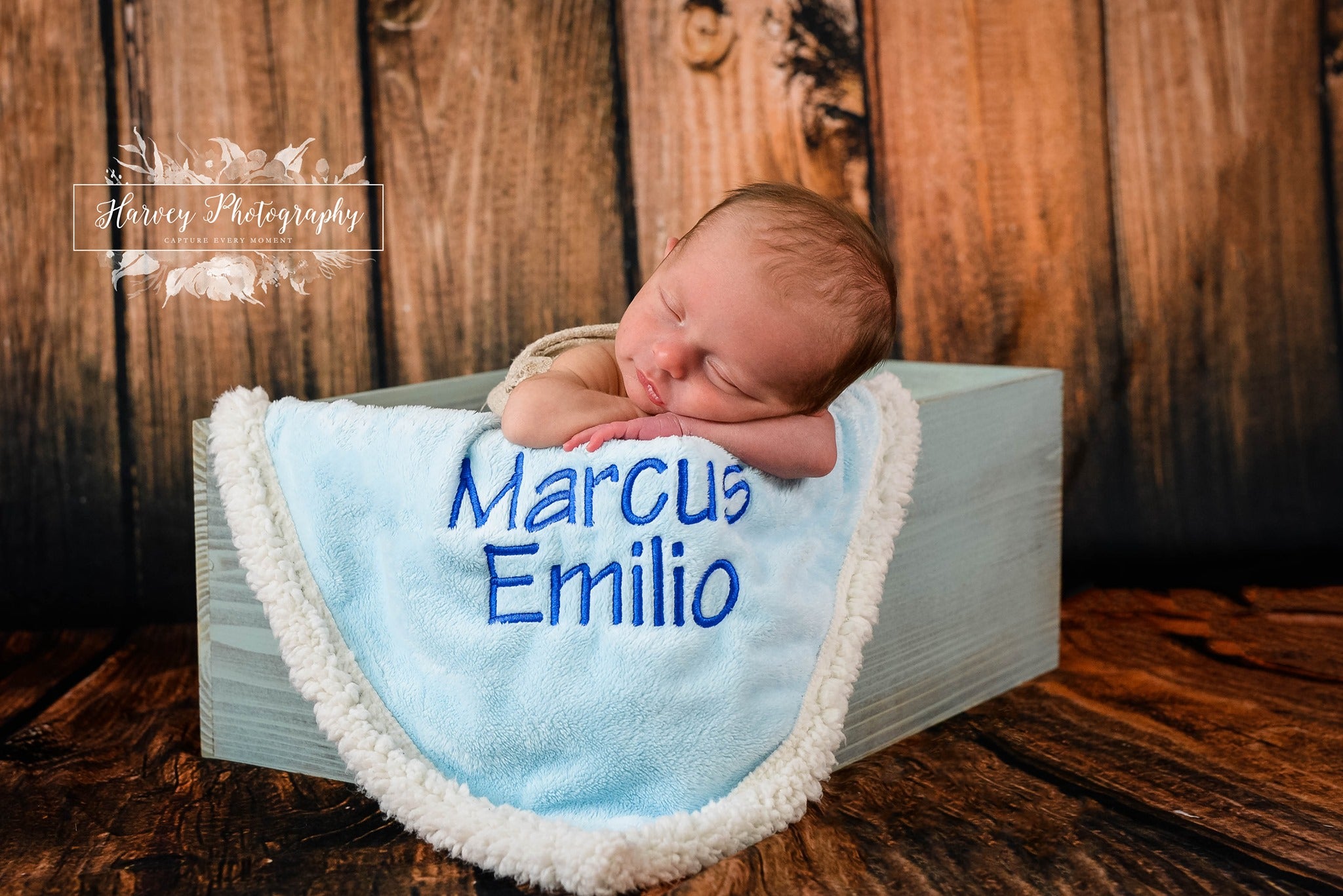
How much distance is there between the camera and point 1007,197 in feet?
4.83

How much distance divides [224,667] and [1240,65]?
139 cm

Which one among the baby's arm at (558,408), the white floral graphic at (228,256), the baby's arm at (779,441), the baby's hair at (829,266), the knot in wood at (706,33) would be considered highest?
the knot in wood at (706,33)

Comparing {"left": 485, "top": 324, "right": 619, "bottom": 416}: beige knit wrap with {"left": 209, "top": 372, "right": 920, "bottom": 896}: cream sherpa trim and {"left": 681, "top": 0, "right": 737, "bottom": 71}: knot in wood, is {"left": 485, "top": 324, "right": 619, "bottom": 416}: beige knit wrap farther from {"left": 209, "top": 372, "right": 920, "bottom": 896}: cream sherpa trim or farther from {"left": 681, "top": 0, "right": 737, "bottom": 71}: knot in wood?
{"left": 681, "top": 0, "right": 737, "bottom": 71}: knot in wood

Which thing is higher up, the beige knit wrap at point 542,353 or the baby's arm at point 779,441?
the beige knit wrap at point 542,353

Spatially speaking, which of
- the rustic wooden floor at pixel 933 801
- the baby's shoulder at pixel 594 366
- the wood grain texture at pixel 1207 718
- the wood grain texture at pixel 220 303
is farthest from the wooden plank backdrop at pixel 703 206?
the baby's shoulder at pixel 594 366

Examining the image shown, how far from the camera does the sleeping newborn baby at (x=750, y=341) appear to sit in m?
0.81

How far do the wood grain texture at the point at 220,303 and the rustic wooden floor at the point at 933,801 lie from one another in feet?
0.81

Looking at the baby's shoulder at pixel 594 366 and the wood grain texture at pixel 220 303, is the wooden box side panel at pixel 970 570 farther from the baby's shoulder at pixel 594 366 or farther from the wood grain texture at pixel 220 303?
the wood grain texture at pixel 220 303

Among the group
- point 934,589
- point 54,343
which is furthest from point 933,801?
point 54,343

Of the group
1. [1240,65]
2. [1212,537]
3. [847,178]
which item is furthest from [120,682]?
[1240,65]

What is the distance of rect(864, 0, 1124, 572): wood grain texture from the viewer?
4.73 ft

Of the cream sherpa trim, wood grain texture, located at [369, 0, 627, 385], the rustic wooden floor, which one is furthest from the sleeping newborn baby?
wood grain texture, located at [369, 0, 627, 385]

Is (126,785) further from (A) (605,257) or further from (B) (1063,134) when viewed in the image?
(B) (1063,134)
